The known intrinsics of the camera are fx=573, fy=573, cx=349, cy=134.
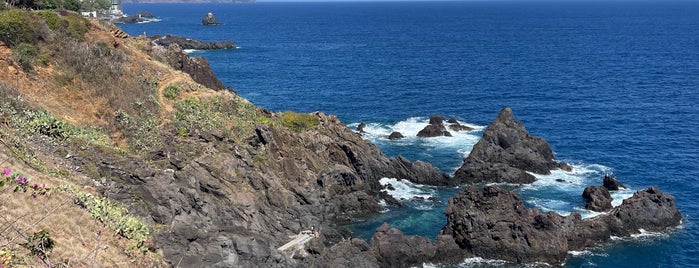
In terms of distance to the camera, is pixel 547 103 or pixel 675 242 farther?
pixel 547 103

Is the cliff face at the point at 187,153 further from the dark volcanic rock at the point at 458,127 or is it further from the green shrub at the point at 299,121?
the dark volcanic rock at the point at 458,127

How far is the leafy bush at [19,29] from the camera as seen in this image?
52375mm

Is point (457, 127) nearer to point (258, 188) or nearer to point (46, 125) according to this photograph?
point (258, 188)

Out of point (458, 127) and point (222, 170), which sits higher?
point (222, 170)

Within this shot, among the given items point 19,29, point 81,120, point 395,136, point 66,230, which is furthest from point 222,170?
point 395,136

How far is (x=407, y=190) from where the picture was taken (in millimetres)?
64125

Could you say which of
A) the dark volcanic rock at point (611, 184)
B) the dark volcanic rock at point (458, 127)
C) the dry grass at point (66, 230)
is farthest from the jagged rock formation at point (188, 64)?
the dark volcanic rock at point (611, 184)

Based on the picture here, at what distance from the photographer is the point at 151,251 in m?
29.9

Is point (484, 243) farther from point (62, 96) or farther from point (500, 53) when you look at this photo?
point (500, 53)

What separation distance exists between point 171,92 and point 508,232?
36.4 meters

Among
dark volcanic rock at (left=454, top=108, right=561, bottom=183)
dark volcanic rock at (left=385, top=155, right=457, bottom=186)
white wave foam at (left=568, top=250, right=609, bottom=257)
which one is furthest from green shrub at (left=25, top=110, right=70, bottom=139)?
white wave foam at (left=568, top=250, right=609, bottom=257)

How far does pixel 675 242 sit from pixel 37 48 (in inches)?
2428

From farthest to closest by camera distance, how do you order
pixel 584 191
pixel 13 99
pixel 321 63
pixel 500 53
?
pixel 500 53
pixel 321 63
pixel 584 191
pixel 13 99

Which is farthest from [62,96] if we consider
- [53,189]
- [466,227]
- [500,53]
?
[500,53]
